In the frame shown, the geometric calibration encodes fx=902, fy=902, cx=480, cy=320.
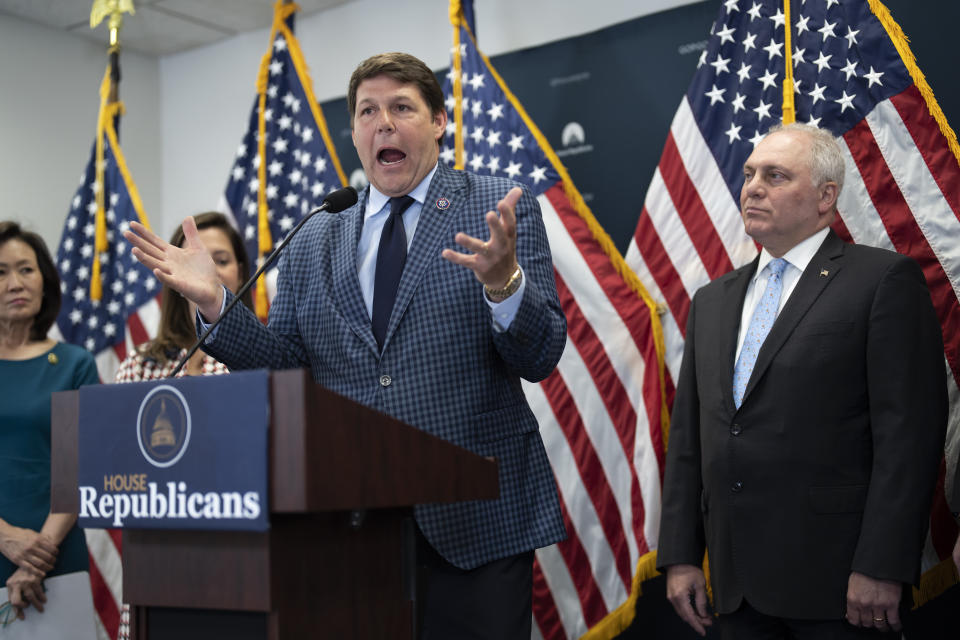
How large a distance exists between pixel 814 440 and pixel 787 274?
46cm

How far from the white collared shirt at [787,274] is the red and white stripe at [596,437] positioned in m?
0.63

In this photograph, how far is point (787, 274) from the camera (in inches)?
88.8

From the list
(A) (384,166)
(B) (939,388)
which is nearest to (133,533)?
(A) (384,166)

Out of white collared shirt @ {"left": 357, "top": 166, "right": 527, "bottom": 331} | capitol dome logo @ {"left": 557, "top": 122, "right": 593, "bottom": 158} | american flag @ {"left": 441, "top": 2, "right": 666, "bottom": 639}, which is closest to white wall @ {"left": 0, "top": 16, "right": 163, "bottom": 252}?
capitol dome logo @ {"left": 557, "top": 122, "right": 593, "bottom": 158}

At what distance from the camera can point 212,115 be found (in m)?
4.98

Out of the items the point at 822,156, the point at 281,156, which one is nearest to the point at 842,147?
the point at 822,156

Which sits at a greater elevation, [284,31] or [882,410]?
[284,31]

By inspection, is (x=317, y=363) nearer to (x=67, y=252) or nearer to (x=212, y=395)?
(x=212, y=395)

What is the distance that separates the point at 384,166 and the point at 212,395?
776 millimetres

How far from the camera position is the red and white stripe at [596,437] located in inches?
114

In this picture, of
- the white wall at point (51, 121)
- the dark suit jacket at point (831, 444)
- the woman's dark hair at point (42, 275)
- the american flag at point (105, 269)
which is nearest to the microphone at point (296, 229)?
the dark suit jacket at point (831, 444)

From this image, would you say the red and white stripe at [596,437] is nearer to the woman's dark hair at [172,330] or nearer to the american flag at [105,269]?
the woman's dark hair at [172,330]

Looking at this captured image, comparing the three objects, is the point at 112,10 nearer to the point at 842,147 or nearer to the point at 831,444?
the point at 842,147

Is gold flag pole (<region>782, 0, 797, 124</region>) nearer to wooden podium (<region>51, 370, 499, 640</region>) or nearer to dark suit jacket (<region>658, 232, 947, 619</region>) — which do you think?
dark suit jacket (<region>658, 232, 947, 619</region>)
